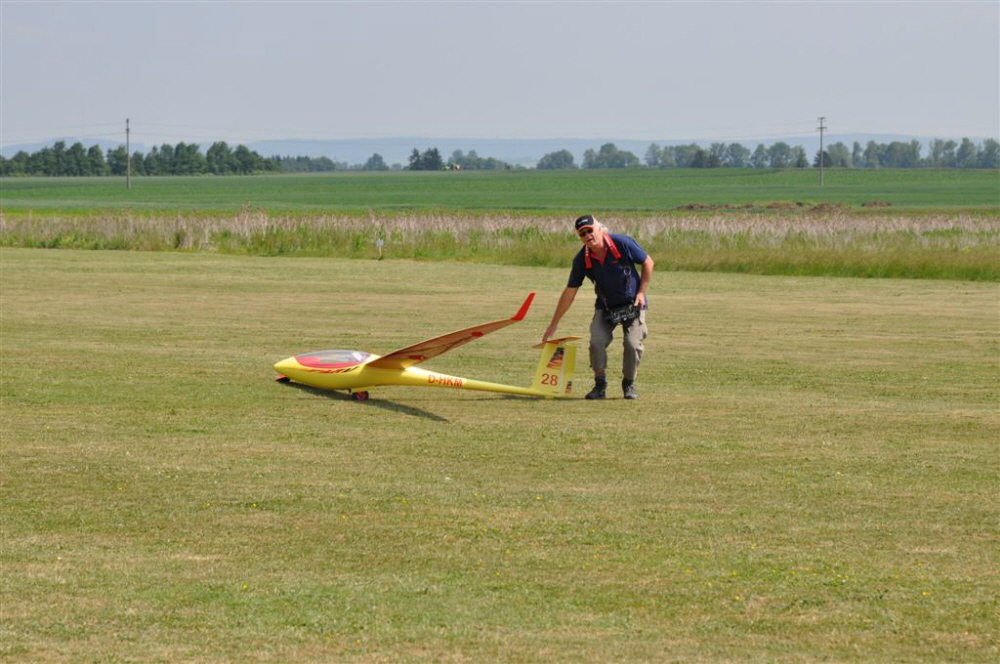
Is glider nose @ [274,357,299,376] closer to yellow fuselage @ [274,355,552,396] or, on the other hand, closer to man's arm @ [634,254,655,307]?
yellow fuselage @ [274,355,552,396]

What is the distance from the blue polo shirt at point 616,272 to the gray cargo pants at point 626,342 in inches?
9.9

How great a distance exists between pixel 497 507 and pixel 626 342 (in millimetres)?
5165

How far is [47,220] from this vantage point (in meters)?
44.0

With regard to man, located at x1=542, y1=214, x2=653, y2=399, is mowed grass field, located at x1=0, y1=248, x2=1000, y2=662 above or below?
below

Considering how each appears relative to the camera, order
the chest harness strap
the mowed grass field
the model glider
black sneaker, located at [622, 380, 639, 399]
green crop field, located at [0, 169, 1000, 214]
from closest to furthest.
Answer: the mowed grass field, the chest harness strap, the model glider, black sneaker, located at [622, 380, 639, 399], green crop field, located at [0, 169, 1000, 214]

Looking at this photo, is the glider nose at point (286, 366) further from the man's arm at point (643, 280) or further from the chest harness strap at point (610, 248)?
the man's arm at point (643, 280)

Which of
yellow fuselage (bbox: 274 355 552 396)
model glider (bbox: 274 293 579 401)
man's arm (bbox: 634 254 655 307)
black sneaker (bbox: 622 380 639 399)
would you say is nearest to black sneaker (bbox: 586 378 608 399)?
black sneaker (bbox: 622 380 639 399)

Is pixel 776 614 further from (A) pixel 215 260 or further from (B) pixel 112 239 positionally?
(B) pixel 112 239

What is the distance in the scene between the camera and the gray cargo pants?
46.3 ft

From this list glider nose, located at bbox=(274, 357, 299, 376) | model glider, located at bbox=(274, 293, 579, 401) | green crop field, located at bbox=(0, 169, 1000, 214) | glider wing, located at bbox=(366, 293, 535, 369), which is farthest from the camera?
green crop field, located at bbox=(0, 169, 1000, 214)

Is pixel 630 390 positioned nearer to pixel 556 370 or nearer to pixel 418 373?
pixel 556 370

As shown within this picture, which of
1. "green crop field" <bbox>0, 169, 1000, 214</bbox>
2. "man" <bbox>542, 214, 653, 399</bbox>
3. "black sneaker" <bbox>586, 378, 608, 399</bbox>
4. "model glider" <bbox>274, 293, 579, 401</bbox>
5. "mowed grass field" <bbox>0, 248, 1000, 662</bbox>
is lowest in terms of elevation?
"mowed grass field" <bbox>0, 248, 1000, 662</bbox>

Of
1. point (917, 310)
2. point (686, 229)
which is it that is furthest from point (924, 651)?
point (686, 229)

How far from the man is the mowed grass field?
1.61 ft
